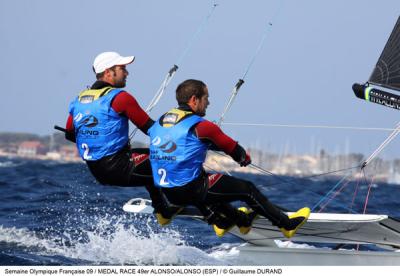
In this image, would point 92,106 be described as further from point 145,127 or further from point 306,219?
point 306,219

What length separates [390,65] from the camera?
23.7 ft

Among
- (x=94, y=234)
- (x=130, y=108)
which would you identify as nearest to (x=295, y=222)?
(x=130, y=108)

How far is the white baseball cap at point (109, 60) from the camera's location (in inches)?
230

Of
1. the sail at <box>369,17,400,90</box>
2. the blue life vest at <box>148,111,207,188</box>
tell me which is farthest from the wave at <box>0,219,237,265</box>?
the sail at <box>369,17,400,90</box>

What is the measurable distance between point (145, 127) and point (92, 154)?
1.39ft

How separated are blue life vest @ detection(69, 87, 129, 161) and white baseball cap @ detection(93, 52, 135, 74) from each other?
0.54 feet

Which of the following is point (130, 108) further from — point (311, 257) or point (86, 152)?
point (311, 257)

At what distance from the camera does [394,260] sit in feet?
21.5

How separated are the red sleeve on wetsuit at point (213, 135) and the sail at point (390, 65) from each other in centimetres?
218

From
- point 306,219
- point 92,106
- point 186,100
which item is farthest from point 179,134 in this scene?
point 306,219

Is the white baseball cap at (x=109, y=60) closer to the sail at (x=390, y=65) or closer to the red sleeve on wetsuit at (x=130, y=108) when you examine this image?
the red sleeve on wetsuit at (x=130, y=108)

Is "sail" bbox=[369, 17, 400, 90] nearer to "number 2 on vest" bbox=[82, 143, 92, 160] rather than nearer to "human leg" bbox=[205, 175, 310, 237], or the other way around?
"human leg" bbox=[205, 175, 310, 237]

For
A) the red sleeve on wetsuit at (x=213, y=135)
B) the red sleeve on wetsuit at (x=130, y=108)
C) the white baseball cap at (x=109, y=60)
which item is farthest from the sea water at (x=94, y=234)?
the white baseball cap at (x=109, y=60)

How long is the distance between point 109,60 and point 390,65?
2662 mm
